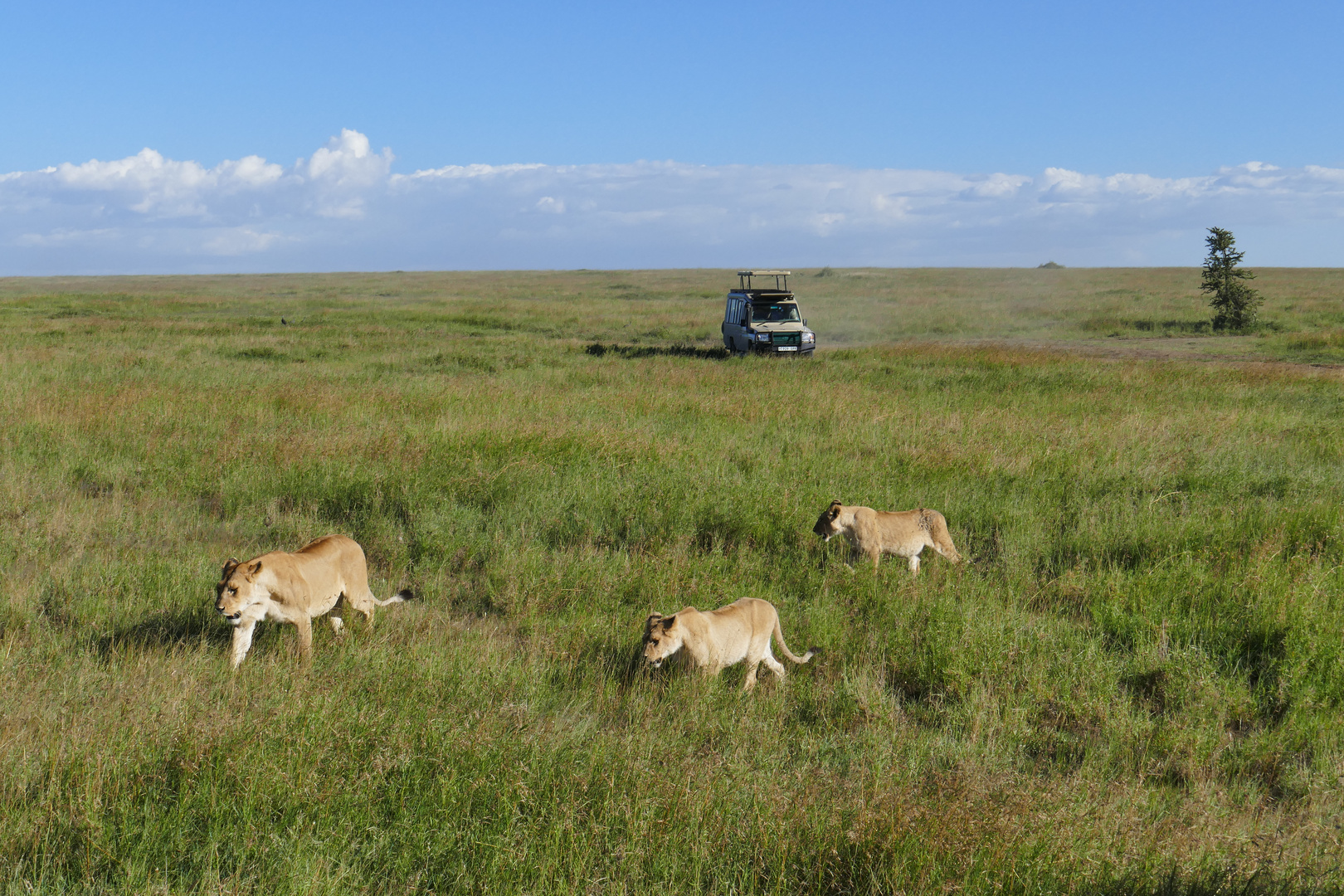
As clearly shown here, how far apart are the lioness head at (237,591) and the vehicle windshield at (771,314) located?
21.5 m

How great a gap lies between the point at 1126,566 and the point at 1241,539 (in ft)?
3.77

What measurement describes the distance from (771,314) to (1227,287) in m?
24.2

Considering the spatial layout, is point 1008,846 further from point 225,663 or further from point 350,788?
point 225,663

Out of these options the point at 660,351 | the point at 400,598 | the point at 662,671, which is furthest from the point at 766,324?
the point at 662,671

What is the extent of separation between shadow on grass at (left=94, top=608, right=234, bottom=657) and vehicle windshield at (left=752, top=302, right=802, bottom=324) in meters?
21.0

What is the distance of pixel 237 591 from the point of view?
4617 mm

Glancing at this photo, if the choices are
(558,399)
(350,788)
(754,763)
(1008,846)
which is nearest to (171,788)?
(350,788)

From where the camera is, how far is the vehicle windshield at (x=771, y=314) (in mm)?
25484

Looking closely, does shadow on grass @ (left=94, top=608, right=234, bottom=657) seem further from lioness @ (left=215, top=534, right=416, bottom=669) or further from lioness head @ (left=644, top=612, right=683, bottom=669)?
lioness head @ (left=644, top=612, right=683, bottom=669)

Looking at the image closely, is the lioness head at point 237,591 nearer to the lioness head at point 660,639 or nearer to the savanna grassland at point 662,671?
the savanna grassland at point 662,671

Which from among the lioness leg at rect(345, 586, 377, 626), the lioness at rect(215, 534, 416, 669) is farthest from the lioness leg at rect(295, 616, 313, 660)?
the lioness leg at rect(345, 586, 377, 626)

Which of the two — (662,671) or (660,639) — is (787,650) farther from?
(660,639)

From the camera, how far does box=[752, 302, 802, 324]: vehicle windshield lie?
25.5m

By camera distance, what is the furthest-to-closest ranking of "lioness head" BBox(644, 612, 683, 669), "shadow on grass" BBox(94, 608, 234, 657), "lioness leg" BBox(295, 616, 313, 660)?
"shadow on grass" BBox(94, 608, 234, 657)
"lioness leg" BBox(295, 616, 313, 660)
"lioness head" BBox(644, 612, 683, 669)
